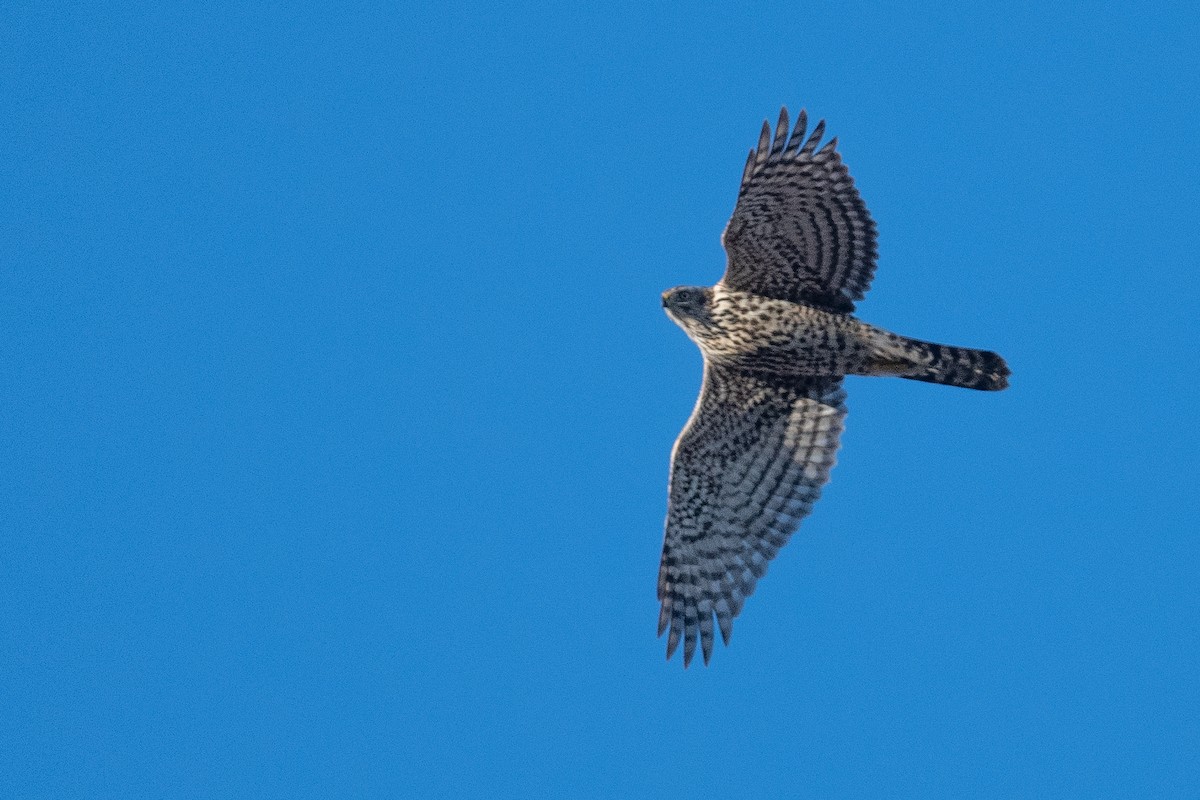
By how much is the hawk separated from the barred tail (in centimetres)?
1

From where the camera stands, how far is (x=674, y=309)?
42.5 ft

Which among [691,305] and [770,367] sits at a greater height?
[691,305]

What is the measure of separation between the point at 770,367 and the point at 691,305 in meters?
0.78

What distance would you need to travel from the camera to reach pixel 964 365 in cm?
1242

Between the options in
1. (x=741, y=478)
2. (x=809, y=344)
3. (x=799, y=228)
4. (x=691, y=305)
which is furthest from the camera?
(x=741, y=478)

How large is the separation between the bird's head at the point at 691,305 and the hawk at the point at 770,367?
11mm

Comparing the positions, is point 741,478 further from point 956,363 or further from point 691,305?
point 956,363

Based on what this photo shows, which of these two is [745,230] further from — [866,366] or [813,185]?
[866,366]

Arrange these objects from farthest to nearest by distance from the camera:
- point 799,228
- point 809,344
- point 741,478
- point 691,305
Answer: point 741,478
point 691,305
point 809,344
point 799,228

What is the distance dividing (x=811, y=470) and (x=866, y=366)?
1.03 metres

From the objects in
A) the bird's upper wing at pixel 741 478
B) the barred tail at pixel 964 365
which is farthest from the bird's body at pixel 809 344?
the bird's upper wing at pixel 741 478

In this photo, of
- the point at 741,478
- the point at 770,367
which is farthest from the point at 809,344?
the point at 741,478

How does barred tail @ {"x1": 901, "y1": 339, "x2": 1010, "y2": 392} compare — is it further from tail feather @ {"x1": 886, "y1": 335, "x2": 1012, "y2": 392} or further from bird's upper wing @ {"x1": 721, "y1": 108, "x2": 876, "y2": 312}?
bird's upper wing @ {"x1": 721, "y1": 108, "x2": 876, "y2": 312}

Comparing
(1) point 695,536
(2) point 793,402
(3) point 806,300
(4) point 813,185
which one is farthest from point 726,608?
(4) point 813,185
